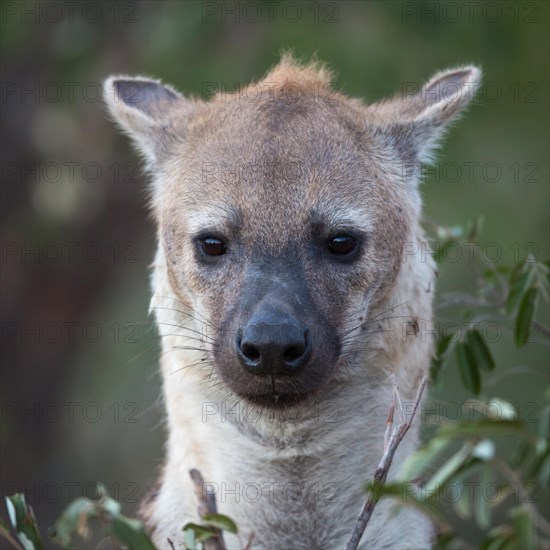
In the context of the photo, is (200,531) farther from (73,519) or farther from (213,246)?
(213,246)

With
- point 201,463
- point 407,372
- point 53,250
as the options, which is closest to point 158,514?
point 201,463

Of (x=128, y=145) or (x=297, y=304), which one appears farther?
(x=128, y=145)

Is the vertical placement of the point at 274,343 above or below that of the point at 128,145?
below

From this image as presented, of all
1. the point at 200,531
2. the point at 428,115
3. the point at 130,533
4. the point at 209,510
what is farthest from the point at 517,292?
the point at 130,533

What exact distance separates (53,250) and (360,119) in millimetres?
4812

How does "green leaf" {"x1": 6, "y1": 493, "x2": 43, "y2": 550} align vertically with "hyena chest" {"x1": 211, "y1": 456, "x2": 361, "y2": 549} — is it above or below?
above

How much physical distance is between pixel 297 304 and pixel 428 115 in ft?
4.80

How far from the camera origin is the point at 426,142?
17.9 ft

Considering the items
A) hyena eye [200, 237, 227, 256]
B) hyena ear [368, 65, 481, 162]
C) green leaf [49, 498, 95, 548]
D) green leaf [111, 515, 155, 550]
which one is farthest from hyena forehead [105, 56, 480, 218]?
green leaf [111, 515, 155, 550]

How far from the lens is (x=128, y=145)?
9.66 metres

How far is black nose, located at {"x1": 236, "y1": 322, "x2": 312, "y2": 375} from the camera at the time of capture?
421cm

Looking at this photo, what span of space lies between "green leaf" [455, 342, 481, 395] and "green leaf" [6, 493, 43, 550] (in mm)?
2032

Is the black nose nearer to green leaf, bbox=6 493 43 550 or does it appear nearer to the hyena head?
the hyena head

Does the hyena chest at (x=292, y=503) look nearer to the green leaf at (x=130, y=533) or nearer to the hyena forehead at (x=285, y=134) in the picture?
the hyena forehead at (x=285, y=134)
